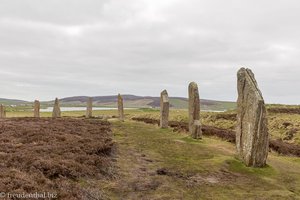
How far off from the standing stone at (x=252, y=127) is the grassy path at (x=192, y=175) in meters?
0.69

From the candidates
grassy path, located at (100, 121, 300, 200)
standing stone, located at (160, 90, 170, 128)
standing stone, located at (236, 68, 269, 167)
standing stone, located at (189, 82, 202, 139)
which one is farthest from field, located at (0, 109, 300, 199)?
standing stone, located at (160, 90, 170, 128)

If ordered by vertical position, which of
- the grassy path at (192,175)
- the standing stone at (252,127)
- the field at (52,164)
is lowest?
the grassy path at (192,175)

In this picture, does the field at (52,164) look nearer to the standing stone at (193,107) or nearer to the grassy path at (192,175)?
the grassy path at (192,175)

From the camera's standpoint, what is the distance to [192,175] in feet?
58.9

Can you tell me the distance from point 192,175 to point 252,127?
5.04 metres

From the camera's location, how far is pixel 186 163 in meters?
20.4

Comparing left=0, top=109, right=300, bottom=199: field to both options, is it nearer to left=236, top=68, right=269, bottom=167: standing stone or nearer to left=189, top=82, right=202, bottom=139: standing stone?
left=236, top=68, right=269, bottom=167: standing stone

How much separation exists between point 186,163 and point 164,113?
1745 centimetres

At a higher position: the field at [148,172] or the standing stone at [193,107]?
the standing stone at [193,107]

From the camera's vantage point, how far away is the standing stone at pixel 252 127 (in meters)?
20.2

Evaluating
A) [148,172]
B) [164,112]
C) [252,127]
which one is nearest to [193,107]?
[164,112]

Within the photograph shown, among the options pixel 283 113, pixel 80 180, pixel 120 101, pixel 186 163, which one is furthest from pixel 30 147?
pixel 283 113

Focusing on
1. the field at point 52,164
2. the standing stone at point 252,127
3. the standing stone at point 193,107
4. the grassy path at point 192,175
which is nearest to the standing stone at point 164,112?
the standing stone at point 193,107

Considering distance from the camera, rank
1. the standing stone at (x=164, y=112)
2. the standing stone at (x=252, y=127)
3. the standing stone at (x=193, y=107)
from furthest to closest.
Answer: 1. the standing stone at (x=164, y=112)
2. the standing stone at (x=193, y=107)
3. the standing stone at (x=252, y=127)
